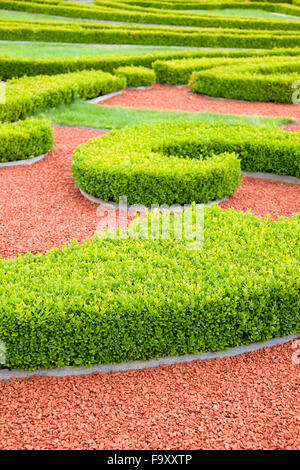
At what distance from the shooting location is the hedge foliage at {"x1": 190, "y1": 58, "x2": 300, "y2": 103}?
16484mm

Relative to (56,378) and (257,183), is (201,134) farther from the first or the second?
(56,378)

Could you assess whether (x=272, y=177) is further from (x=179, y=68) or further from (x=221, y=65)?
(x=221, y=65)

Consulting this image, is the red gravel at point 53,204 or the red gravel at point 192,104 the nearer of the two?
the red gravel at point 53,204

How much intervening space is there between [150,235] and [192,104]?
10232 mm

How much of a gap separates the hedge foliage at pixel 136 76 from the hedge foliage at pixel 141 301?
1229 centimetres

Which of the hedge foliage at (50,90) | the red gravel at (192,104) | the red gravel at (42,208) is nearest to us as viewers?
the red gravel at (42,208)

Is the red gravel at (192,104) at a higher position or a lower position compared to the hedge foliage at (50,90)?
lower

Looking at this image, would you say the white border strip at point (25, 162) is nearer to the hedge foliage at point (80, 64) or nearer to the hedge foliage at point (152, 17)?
the hedge foliage at point (80, 64)

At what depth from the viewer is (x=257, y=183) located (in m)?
10.6

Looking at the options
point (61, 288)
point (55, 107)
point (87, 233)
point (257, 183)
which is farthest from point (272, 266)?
point (55, 107)

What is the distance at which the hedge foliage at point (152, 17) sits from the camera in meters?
29.2

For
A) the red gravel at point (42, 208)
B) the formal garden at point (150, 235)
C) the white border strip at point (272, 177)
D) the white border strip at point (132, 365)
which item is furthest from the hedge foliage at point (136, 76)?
the white border strip at point (132, 365)

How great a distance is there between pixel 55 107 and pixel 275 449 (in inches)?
446

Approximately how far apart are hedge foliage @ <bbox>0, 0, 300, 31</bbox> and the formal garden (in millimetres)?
12331
